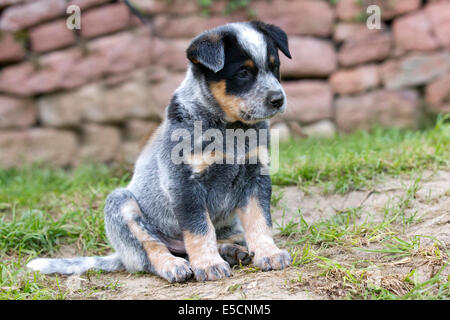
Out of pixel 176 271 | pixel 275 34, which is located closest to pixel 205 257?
pixel 176 271

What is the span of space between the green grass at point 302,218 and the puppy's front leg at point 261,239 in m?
0.11

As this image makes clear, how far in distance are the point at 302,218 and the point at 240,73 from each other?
52.3 inches

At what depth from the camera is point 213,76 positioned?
347cm

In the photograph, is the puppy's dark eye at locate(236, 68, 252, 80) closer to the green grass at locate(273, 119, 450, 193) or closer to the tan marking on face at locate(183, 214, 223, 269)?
the tan marking on face at locate(183, 214, 223, 269)

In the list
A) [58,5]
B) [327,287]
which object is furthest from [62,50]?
[327,287]

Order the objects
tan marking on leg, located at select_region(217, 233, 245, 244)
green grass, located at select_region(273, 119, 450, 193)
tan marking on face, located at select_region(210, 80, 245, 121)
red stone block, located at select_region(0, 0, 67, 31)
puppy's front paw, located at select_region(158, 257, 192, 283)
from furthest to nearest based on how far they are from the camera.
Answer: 1. red stone block, located at select_region(0, 0, 67, 31)
2. green grass, located at select_region(273, 119, 450, 193)
3. tan marking on leg, located at select_region(217, 233, 245, 244)
4. tan marking on face, located at select_region(210, 80, 245, 121)
5. puppy's front paw, located at select_region(158, 257, 192, 283)

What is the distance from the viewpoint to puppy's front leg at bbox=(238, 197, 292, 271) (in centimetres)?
327

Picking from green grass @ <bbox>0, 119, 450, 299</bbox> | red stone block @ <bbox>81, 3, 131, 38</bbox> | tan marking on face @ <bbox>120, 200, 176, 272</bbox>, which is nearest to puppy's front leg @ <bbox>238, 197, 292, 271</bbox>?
green grass @ <bbox>0, 119, 450, 299</bbox>

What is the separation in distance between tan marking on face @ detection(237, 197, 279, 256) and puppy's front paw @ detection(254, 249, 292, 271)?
2 cm

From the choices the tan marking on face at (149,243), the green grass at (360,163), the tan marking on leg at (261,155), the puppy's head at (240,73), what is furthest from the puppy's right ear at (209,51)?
the green grass at (360,163)

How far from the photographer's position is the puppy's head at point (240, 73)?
3355 millimetres

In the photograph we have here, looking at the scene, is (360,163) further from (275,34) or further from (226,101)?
(226,101)

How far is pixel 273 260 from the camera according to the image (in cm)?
327

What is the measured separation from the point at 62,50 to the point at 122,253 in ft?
16.8
